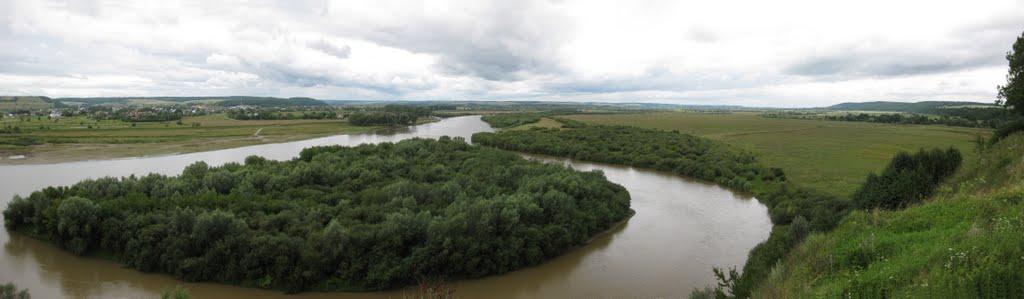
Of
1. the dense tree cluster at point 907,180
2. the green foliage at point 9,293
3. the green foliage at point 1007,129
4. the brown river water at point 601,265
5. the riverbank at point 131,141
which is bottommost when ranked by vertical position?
the brown river water at point 601,265

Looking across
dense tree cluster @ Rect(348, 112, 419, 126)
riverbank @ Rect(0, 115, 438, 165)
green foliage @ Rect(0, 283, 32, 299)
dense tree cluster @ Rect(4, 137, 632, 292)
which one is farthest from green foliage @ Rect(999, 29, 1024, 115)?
dense tree cluster @ Rect(348, 112, 419, 126)

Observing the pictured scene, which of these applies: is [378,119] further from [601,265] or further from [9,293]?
[9,293]

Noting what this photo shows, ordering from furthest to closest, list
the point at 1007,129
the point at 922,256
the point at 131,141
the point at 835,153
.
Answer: the point at 131,141, the point at 835,153, the point at 1007,129, the point at 922,256

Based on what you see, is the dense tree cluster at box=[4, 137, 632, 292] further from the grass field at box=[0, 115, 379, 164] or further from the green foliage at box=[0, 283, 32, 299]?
the grass field at box=[0, 115, 379, 164]

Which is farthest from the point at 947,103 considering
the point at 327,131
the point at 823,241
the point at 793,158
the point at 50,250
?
the point at 50,250

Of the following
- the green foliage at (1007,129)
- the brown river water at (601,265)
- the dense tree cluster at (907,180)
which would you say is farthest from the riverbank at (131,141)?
the green foliage at (1007,129)

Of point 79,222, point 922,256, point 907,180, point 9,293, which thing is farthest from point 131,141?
point 907,180

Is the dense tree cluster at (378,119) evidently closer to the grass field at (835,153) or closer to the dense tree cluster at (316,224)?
the grass field at (835,153)
